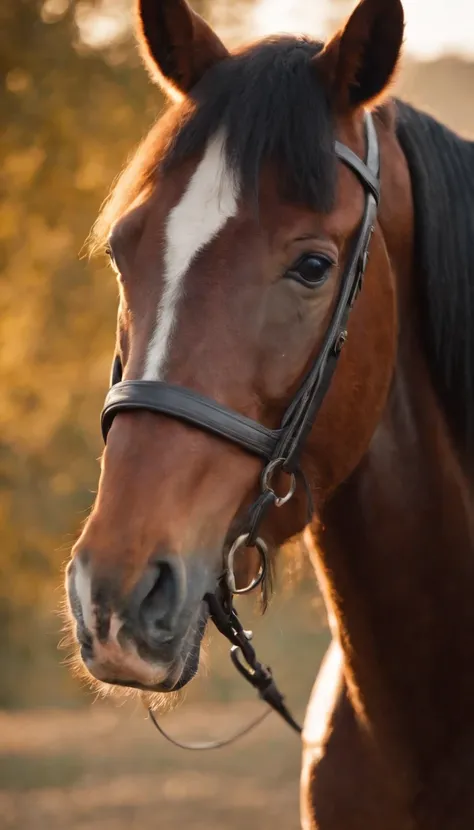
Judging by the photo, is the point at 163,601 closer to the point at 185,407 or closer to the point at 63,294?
the point at 185,407

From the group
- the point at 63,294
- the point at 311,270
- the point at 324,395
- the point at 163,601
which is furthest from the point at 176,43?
the point at 63,294

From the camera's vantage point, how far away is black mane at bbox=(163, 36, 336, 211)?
260 centimetres

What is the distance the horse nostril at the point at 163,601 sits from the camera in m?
2.27

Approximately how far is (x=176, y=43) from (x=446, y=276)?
0.92 meters

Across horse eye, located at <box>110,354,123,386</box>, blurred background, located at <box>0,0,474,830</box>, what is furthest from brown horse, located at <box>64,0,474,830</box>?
blurred background, located at <box>0,0,474,830</box>

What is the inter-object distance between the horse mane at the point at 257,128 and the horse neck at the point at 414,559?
569 millimetres

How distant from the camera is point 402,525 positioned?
2928 millimetres

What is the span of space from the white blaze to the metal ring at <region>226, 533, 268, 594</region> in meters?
0.42

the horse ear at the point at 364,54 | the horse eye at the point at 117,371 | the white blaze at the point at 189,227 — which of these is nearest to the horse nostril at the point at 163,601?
the white blaze at the point at 189,227

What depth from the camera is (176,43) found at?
288 cm

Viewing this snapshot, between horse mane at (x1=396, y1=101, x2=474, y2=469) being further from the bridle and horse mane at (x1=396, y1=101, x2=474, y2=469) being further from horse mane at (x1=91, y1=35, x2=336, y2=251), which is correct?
horse mane at (x1=91, y1=35, x2=336, y2=251)

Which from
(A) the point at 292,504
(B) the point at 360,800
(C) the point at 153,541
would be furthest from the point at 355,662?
(C) the point at 153,541

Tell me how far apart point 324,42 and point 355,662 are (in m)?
1.68

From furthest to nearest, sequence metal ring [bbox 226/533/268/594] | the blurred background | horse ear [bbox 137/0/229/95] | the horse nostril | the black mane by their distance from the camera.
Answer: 1. the blurred background
2. horse ear [bbox 137/0/229/95]
3. the black mane
4. metal ring [bbox 226/533/268/594]
5. the horse nostril
